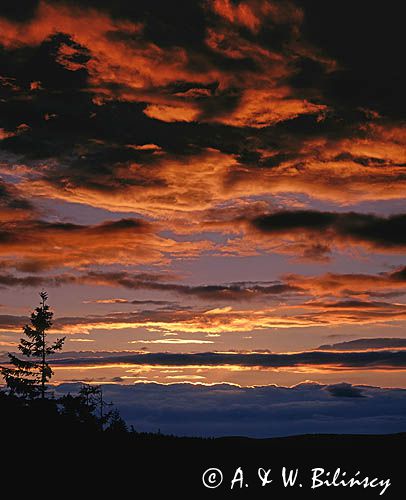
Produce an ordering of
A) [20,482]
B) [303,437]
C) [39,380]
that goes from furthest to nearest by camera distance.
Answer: [39,380] < [303,437] < [20,482]

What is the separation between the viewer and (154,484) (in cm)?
2764

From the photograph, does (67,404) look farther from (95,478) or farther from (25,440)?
(95,478)

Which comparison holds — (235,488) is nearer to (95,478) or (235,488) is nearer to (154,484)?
(154,484)

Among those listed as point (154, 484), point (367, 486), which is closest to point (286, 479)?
point (367, 486)

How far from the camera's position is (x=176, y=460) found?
31.8 metres

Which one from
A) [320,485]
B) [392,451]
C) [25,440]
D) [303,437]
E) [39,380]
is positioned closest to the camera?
[320,485]

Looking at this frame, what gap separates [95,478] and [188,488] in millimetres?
3966

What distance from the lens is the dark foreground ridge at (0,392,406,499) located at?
27578mm

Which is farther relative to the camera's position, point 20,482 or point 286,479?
point 286,479

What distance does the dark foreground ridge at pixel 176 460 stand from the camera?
27.6 m

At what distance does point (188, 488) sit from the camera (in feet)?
90.1

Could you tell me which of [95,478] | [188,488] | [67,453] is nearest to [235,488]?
[188,488]

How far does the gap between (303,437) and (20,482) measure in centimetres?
2297

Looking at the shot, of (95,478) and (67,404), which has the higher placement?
(67,404)
